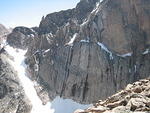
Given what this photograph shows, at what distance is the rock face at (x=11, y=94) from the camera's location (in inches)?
5039

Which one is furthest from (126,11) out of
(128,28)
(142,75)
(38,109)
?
(38,109)

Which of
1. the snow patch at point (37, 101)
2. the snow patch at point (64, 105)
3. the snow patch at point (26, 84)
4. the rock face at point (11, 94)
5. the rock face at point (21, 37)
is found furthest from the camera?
the rock face at point (21, 37)

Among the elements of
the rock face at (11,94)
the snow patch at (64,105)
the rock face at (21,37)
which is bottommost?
the snow patch at (64,105)

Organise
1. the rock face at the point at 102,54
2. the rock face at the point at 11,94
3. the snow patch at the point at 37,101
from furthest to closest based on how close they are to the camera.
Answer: the rock face at the point at 11,94
the snow patch at the point at 37,101
the rock face at the point at 102,54

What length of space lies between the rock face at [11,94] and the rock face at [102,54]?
10753mm

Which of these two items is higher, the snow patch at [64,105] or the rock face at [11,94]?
the rock face at [11,94]

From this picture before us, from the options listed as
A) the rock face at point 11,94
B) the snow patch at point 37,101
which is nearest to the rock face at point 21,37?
the snow patch at point 37,101

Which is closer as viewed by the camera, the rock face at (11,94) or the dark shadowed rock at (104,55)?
the dark shadowed rock at (104,55)

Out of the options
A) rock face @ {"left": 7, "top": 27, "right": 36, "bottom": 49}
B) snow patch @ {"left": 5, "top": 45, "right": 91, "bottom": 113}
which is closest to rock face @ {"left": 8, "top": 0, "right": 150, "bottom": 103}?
snow patch @ {"left": 5, "top": 45, "right": 91, "bottom": 113}

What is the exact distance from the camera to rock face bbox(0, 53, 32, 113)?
128000mm

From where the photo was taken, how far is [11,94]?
439 ft

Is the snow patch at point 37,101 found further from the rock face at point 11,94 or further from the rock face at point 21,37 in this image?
the rock face at point 21,37

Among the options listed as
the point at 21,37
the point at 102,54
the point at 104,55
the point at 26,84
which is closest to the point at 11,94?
the point at 26,84

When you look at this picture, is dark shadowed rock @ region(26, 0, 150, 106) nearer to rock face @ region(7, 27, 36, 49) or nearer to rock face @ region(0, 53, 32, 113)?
rock face @ region(0, 53, 32, 113)
